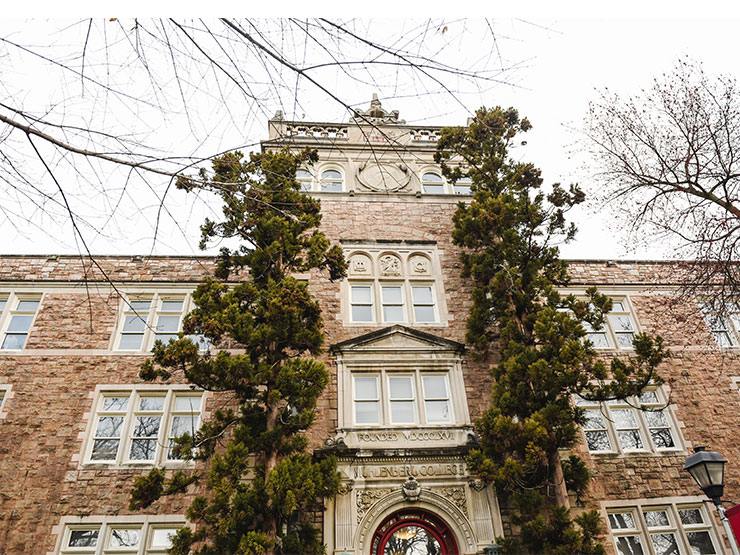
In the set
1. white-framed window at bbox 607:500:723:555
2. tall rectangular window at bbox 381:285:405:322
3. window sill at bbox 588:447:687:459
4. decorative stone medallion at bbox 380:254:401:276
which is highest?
decorative stone medallion at bbox 380:254:401:276

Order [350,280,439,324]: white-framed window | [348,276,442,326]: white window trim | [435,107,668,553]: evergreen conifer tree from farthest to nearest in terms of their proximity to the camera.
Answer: [350,280,439,324]: white-framed window, [348,276,442,326]: white window trim, [435,107,668,553]: evergreen conifer tree

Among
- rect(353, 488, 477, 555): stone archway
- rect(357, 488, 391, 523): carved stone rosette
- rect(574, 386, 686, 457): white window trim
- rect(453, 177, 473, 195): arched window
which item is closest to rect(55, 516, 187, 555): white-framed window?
rect(357, 488, 391, 523): carved stone rosette

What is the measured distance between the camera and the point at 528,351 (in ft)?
30.7

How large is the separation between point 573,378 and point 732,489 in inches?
199

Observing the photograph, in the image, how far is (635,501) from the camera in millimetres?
9875

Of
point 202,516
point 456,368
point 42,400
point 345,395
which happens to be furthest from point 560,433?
point 42,400

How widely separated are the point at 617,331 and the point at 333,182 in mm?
8962

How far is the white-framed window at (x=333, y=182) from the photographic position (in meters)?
14.4

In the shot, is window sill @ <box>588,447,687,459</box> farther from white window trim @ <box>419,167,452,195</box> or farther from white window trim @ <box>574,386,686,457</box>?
white window trim @ <box>419,167,452,195</box>

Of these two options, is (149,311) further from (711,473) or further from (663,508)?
(663,508)

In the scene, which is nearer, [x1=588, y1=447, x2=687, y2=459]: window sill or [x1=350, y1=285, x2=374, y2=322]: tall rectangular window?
[x1=588, y1=447, x2=687, y2=459]: window sill

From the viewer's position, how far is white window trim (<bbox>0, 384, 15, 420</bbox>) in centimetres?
1031

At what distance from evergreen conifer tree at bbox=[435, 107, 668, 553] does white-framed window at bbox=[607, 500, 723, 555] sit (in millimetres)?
1762

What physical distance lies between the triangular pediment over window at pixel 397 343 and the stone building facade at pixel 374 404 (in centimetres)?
3
